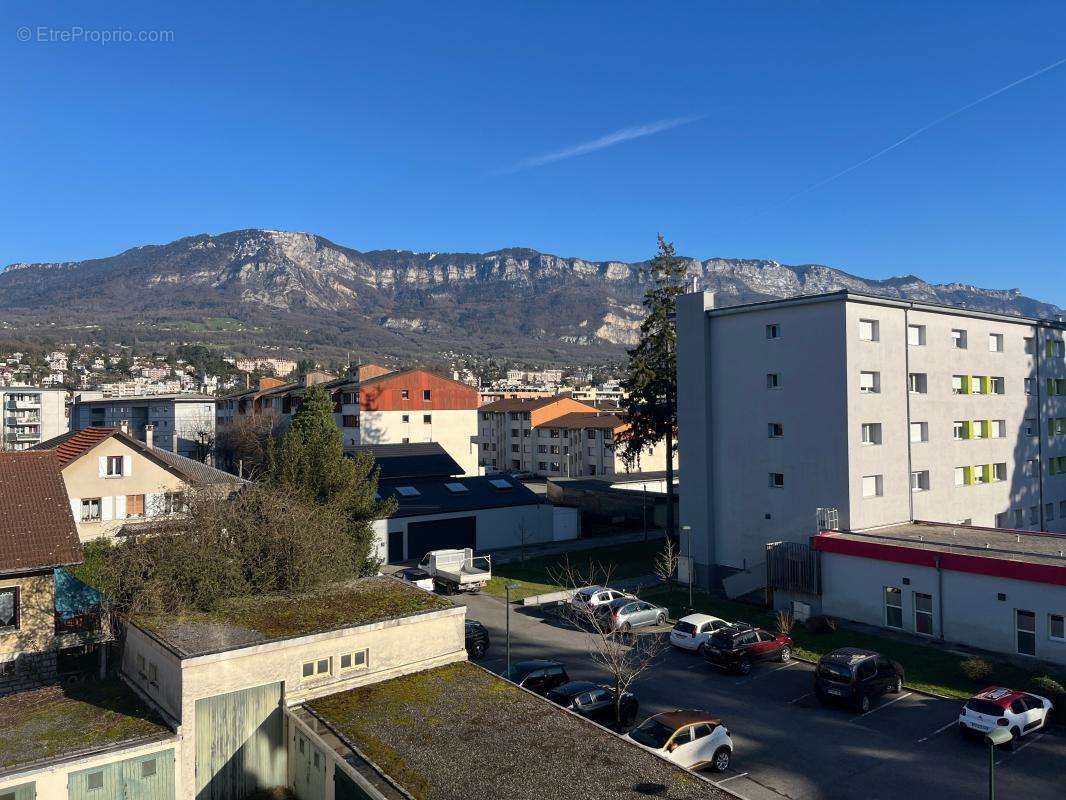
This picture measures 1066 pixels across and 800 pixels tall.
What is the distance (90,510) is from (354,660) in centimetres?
2621

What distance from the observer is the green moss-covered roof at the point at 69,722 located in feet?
46.4

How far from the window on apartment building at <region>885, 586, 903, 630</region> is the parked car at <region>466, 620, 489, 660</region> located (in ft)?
48.0

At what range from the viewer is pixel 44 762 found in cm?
1352

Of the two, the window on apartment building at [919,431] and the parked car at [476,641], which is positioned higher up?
the window on apartment building at [919,431]

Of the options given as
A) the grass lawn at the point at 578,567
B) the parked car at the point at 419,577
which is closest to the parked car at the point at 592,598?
the grass lawn at the point at 578,567

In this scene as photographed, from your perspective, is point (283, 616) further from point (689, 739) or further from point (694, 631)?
point (694, 631)

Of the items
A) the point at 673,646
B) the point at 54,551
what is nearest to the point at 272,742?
the point at 54,551

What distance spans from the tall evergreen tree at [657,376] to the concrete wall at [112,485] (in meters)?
25.2

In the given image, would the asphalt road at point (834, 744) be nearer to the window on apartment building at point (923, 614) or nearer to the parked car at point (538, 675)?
the parked car at point (538, 675)

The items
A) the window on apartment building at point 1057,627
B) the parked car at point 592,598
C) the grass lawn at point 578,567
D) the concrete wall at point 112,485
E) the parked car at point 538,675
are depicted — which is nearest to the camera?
the parked car at point 538,675

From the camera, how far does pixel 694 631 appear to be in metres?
25.0

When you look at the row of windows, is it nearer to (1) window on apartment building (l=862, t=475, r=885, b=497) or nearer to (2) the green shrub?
(2) the green shrub

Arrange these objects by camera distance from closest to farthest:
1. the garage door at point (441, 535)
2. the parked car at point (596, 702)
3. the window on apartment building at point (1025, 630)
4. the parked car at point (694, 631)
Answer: the parked car at point (596, 702)
the window on apartment building at point (1025, 630)
the parked car at point (694, 631)
the garage door at point (441, 535)

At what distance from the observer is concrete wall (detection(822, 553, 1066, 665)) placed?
75.0 feet
